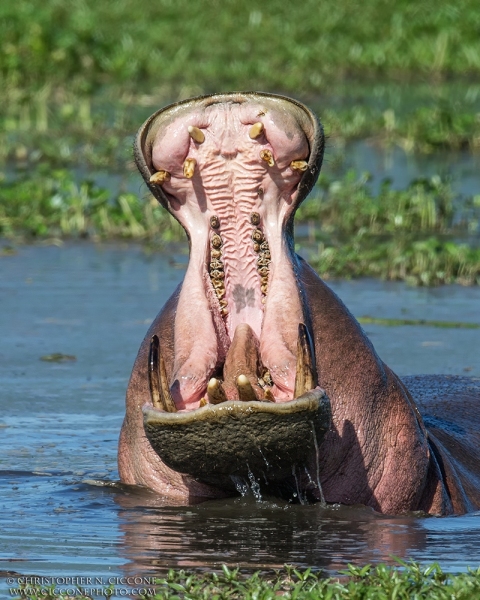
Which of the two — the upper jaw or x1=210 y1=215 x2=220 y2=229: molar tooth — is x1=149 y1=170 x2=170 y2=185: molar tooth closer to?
the upper jaw

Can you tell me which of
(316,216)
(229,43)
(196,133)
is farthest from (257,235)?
(229,43)

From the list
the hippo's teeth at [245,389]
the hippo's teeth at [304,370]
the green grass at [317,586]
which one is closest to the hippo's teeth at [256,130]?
the hippo's teeth at [304,370]

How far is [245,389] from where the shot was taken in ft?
12.1

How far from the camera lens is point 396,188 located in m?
11.9

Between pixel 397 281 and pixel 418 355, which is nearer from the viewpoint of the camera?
pixel 418 355

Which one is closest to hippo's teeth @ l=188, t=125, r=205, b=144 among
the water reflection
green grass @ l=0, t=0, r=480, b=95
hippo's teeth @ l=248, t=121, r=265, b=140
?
hippo's teeth @ l=248, t=121, r=265, b=140

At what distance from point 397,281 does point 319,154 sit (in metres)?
5.16

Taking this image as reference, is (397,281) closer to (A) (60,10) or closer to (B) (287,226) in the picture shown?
(B) (287,226)

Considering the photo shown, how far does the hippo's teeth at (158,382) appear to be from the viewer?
12.2 feet

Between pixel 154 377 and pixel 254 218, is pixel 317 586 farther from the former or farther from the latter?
pixel 254 218

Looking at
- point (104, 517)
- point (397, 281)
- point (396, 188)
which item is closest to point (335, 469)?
point (104, 517)

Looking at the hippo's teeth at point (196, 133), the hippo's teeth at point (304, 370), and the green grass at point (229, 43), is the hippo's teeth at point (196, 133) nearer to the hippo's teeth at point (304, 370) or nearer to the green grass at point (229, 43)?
the hippo's teeth at point (304, 370)

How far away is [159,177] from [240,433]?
71 centimetres

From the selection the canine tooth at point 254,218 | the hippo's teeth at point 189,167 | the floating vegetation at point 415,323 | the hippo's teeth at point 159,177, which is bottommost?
the floating vegetation at point 415,323
